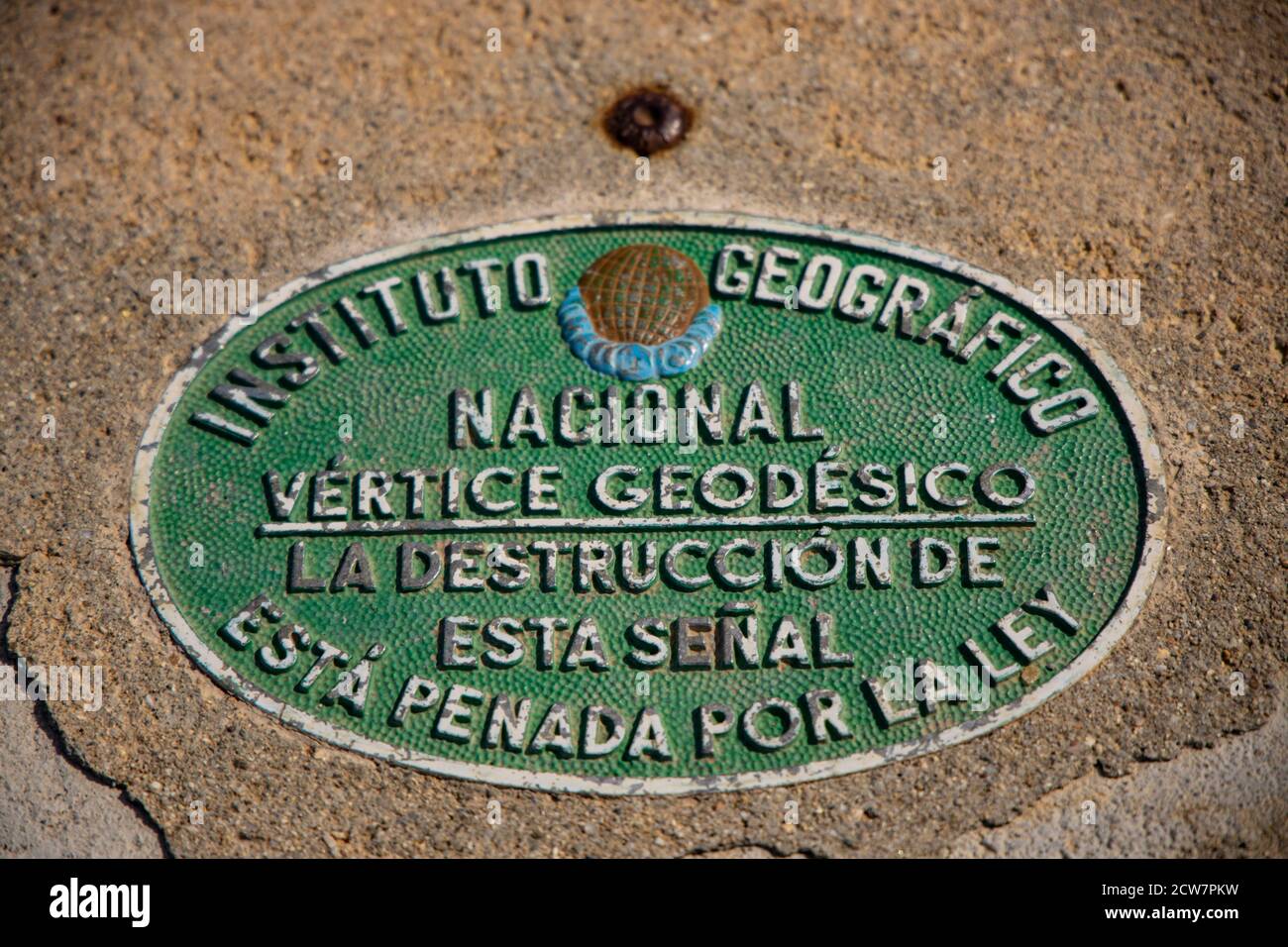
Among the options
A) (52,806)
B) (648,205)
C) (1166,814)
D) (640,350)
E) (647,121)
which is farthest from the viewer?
(647,121)

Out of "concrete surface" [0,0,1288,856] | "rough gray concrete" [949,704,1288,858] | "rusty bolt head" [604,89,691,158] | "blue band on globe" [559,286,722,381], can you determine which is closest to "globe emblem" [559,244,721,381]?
"blue band on globe" [559,286,722,381]

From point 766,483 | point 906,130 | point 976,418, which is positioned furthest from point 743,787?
point 906,130

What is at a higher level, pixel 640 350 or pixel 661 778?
pixel 640 350

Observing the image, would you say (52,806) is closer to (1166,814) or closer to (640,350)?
(640,350)

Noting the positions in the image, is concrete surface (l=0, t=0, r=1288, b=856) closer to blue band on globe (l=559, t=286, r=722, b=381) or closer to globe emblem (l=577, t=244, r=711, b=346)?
globe emblem (l=577, t=244, r=711, b=346)

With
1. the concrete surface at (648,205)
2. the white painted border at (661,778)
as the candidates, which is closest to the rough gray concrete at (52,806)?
the concrete surface at (648,205)

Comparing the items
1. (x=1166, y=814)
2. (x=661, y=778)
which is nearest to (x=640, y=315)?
(x=661, y=778)

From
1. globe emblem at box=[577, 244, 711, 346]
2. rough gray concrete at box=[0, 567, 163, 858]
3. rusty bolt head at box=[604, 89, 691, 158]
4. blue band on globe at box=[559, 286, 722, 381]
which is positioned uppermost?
rusty bolt head at box=[604, 89, 691, 158]
